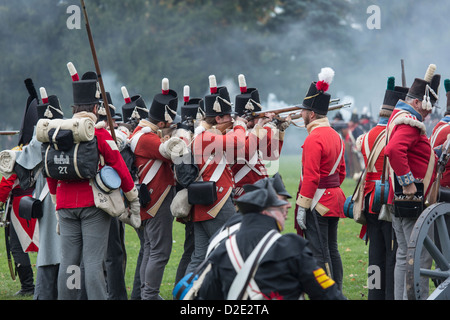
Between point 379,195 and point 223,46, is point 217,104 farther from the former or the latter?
point 223,46

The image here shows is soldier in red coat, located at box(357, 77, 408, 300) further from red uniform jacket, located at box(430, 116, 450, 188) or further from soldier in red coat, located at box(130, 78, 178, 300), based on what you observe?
soldier in red coat, located at box(130, 78, 178, 300)

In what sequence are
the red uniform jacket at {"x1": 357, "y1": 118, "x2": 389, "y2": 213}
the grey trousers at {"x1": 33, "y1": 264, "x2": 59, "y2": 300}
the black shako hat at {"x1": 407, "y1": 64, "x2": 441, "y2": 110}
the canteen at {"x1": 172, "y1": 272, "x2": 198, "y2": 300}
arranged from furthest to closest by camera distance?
the grey trousers at {"x1": 33, "y1": 264, "x2": 59, "y2": 300} → the red uniform jacket at {"x1": 357, "y1": 118, "x2": 389, "y2": 213} → the black shako hat at {"x1": 407, "y1": 64, "x2": 441, "y2": 110} → the canteen at {"x1": 172, "y1": 272, "x2": 198, "y2": 300}

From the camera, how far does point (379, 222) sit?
5.47 meters

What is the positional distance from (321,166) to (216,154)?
87 centimetres

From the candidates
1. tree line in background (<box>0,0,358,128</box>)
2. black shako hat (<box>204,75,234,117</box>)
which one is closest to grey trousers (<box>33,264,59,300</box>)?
black shako hat (<box>204,75,234,117</box>)

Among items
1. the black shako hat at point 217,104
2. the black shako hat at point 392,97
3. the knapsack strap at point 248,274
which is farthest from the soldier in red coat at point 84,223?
the black shako hat at point 392,97

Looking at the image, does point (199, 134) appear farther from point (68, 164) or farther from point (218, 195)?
point (68, 164)

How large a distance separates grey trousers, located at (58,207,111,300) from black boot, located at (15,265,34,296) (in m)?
2.05

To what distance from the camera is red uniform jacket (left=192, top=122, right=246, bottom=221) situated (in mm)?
5648

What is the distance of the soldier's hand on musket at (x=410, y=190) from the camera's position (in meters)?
4.93

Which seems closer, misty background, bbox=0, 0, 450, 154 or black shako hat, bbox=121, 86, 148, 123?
black shako hat, bbox=121, 86, 148, 123

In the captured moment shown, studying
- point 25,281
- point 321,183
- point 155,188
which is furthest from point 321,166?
point 25,281

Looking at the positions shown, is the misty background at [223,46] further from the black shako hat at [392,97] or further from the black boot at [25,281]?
the black shako hat at [392,97]

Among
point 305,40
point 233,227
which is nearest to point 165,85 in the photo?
point 233,227
